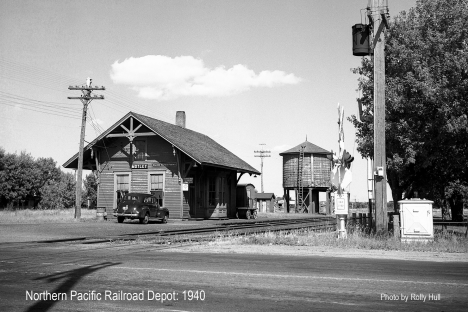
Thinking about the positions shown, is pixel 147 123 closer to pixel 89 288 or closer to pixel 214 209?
pixel 214 209

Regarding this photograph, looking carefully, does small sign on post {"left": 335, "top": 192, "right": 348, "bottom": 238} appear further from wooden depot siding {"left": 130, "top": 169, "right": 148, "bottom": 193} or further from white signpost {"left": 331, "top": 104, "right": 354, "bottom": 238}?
wooden depot siding {"left": 130, "top": 169, "right": 148, "bottom": 193}

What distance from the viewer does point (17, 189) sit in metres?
72.2

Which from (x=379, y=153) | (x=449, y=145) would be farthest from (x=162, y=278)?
(x=449, y=145)

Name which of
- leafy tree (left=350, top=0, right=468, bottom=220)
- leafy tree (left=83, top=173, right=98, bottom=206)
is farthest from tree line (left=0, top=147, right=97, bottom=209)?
leafy tree (left=350, top=0, right=468, bottom=220)

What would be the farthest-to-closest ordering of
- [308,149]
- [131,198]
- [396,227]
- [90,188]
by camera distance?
[90,188] → [308,149] → [131,198] → [396,227]

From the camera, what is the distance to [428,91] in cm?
1814

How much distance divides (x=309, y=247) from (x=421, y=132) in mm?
9013

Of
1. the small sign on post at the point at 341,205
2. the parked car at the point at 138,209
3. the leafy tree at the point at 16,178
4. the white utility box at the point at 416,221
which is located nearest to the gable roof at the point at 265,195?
the leafy tree at the point at 16,178

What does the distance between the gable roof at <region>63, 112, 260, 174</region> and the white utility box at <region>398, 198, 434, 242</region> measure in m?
18.3

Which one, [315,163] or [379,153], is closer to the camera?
[379,153]

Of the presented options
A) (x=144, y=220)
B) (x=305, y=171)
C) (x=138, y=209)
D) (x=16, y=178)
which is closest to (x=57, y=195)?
(x=16, y=178)

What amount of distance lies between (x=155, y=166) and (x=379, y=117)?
21.1m

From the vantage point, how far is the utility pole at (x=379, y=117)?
15250mm

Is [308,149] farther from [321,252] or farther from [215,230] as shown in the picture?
[321,252]
